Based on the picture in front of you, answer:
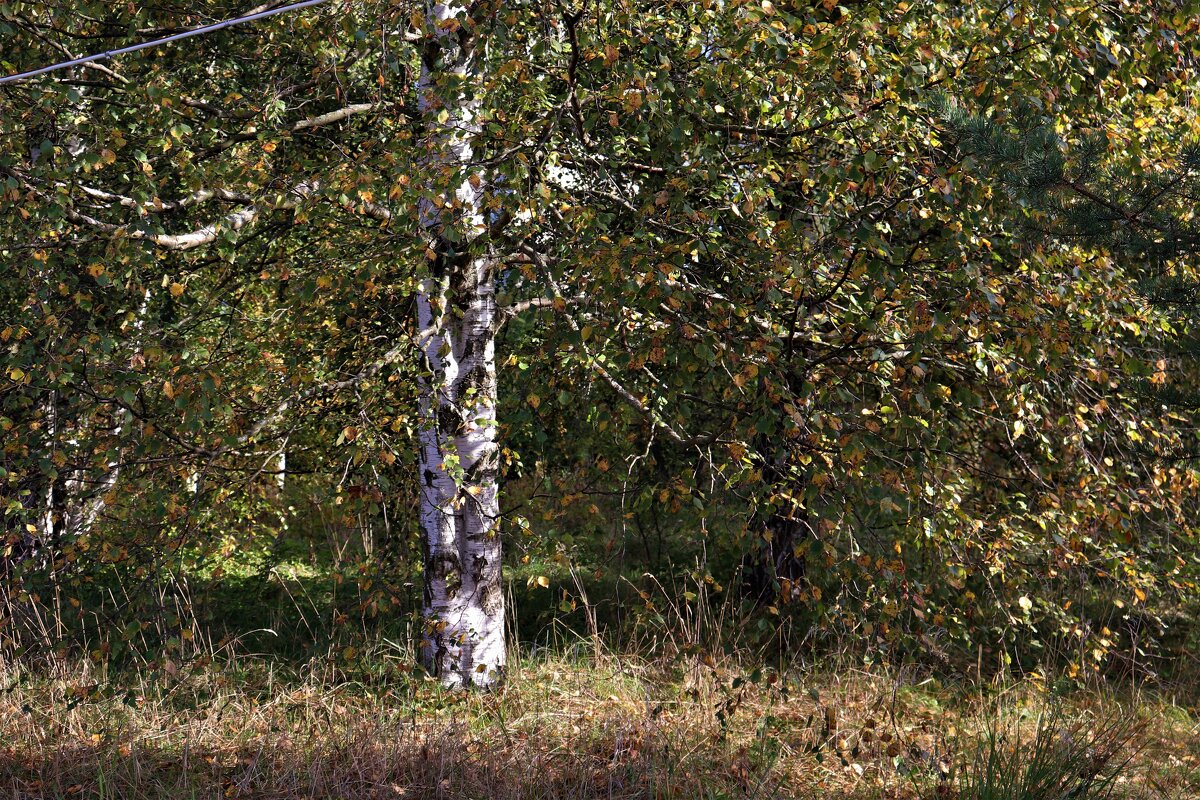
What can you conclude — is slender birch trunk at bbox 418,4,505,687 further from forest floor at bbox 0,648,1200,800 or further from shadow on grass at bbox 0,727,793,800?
shadow on grass at bbox 0,727,793,800

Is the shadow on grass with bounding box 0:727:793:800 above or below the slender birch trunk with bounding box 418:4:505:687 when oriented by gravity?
below

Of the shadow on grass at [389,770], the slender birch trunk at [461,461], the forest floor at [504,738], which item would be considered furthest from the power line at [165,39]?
the shadow on grass at [389,770]

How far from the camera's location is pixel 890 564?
4.00 metres

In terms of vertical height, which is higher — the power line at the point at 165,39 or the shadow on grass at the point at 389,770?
the power line at the point at 165,39

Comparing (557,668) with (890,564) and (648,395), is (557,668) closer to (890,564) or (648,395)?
(648,395)

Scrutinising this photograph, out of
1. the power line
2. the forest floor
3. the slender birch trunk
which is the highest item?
the power line

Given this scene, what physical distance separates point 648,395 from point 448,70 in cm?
208

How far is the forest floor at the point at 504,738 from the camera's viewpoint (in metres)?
4.16

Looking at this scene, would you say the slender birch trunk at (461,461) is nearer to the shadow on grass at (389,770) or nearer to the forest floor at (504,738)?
the forest floor at (504,738)

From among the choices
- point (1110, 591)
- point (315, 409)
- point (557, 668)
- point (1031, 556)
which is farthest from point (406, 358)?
→ point (1110, 591)

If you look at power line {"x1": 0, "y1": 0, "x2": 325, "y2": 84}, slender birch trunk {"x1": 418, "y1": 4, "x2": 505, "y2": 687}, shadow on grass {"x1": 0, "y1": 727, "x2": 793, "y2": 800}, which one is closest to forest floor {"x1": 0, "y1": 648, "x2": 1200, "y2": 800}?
shadow on grass {"x1": 0, "y1": 727, "x2": 793, "y2": 800}

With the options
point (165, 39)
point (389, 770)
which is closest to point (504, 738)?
point (389, 770)

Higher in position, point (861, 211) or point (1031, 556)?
point (861, 211)

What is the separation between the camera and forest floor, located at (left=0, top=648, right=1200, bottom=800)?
416 centimetres
